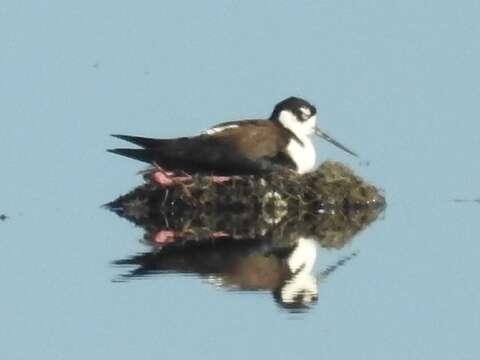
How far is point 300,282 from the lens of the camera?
54.7 feet

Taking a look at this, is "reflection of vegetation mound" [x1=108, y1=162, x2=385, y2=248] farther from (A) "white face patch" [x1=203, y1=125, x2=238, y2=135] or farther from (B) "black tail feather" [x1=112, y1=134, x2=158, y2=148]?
(A) "white face patch" [x1=203, y1=125, x2=238, y2=135]

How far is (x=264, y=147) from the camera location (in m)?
20.2

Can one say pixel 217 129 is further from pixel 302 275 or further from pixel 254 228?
pixel 302 275

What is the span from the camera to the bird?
795 inches

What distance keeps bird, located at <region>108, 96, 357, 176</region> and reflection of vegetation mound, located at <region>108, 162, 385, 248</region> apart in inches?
4.1

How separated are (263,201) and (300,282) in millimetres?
3353

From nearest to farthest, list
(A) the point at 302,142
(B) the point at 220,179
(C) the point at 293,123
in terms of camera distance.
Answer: (B) the point at 220,179
(A) the point at 302,142
(C) the point at 293,123

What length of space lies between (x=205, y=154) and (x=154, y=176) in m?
0.42

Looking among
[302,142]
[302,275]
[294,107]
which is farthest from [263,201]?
[302,275]

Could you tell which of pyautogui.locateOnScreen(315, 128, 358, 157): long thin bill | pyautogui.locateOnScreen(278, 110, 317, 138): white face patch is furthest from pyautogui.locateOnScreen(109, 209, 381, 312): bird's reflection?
pyautogui.locateOnScreen(315, 128, 358, 157): long thin bill

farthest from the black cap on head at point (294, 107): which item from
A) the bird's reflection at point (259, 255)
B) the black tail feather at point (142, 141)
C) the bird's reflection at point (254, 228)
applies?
the bird's reflection at point (259, 255)

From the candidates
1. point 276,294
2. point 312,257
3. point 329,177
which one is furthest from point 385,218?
point 276,294

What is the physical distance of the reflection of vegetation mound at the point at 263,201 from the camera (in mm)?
19672

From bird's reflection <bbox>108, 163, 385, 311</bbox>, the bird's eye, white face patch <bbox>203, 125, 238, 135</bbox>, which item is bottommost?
bird's reflection <bbox>108, 163, 385, 311</bbox>
